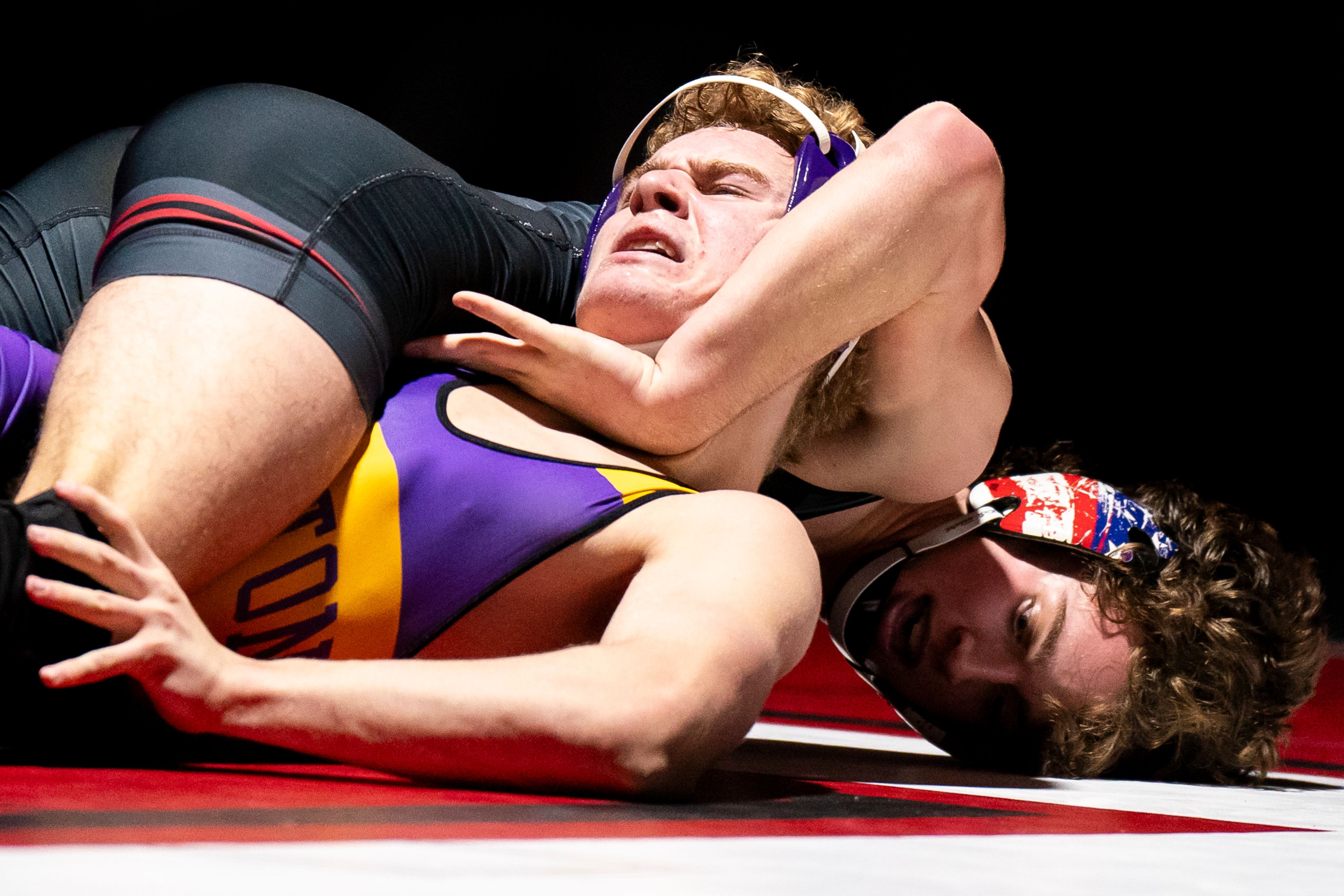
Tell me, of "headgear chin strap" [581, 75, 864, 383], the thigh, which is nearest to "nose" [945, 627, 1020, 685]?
"headgear chin strap" [581, 75, 864, 383]

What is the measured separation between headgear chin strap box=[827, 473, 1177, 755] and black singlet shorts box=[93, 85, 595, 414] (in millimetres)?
650

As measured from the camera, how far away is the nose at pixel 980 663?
1.54 meters

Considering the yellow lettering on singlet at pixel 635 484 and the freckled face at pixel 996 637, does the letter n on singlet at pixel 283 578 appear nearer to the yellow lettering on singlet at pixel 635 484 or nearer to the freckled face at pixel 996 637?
the yellow lettering on singlet at pixel 635 484

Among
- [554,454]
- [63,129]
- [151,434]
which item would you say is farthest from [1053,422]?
[151,434]

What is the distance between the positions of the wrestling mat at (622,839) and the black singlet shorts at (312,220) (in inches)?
15.7

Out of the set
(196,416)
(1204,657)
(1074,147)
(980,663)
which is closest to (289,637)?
(196,416)

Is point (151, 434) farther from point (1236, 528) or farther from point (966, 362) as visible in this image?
point (1236, 528)

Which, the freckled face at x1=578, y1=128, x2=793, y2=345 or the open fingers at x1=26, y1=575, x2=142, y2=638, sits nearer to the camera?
the open fingers at x1=26, y1=575, x2=142, y2=638

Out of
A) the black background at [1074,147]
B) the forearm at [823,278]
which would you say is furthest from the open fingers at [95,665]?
the black background at [1074,147]

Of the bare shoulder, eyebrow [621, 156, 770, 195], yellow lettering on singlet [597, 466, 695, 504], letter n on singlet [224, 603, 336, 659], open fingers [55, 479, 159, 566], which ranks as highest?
eyebrow [621, 156, 770, 195]

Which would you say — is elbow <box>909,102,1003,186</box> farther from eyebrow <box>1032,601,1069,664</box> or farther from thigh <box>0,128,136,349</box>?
thigh <box>0,128,136,349</box>

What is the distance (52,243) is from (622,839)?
1048 mm

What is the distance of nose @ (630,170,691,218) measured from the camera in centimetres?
141

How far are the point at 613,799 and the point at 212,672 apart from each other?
11.2 inches
